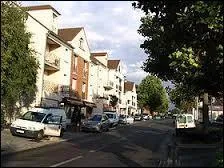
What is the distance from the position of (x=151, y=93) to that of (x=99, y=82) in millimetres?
50826

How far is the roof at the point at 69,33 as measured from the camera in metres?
55.0

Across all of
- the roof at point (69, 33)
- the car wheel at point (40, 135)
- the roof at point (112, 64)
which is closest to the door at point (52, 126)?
the car wheel at point (40, 135)

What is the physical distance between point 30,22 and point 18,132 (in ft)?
60.3

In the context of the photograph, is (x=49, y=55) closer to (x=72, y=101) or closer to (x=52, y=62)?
(x=52, y=62)

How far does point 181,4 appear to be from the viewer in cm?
1564

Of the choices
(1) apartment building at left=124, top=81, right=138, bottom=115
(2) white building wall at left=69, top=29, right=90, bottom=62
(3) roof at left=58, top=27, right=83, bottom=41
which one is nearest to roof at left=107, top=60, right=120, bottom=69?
(1) apartment building at left=124, top=81, right=138, bottom=115

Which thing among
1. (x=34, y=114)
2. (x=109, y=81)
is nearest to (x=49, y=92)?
(x=34, y=114)

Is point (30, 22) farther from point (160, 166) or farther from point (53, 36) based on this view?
point (160, 166)

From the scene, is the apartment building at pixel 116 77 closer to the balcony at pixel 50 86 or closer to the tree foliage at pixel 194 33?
the balcony at pixel 50 86

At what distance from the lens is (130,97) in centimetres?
12275

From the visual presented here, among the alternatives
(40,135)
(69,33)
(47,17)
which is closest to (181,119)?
(40,135)

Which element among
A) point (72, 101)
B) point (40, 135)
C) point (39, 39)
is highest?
point (39, 39)

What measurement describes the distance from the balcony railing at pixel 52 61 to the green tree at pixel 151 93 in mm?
74117

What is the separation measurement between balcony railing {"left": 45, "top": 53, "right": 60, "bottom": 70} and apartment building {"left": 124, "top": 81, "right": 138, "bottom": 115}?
6877 centimetres
